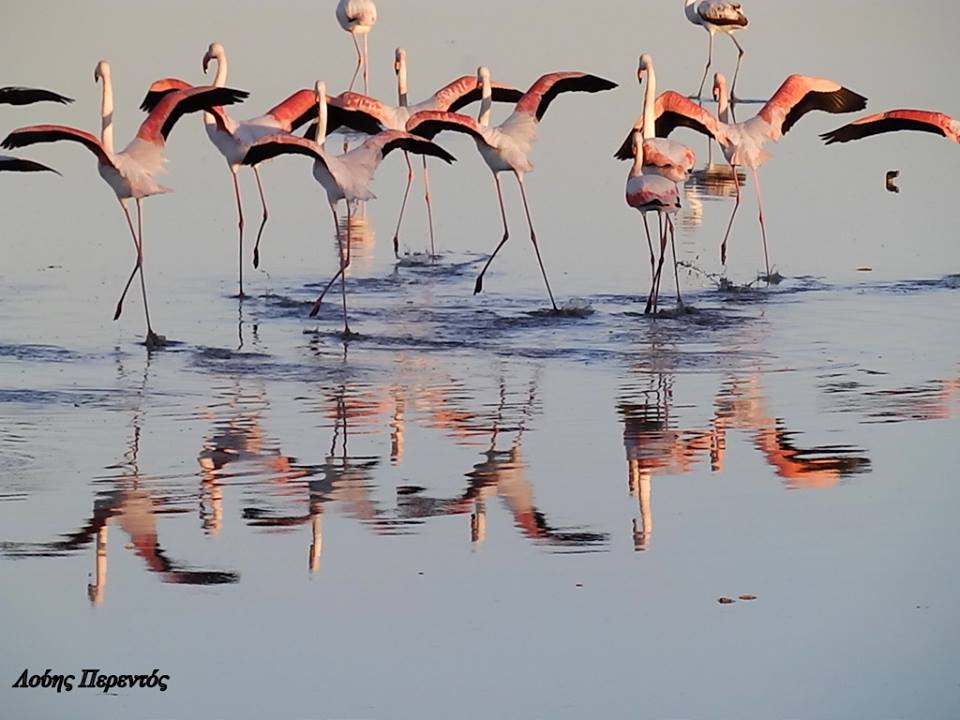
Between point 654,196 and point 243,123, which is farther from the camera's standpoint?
point 243,123

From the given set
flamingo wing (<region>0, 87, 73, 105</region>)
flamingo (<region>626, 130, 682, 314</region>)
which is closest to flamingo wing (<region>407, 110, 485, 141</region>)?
flamingo (<region>626, 130, 682, 314</region>)

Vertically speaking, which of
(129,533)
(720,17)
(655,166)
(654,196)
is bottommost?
(129,533)

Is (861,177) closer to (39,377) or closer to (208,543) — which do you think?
(39,377)

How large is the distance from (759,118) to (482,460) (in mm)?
6285

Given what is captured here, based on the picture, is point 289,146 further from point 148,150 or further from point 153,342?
point 153,342

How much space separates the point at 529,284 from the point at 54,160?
5979mm

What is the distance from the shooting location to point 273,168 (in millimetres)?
17312

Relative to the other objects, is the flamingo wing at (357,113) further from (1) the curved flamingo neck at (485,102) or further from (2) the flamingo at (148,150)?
(2) the flamingo at (148,150)

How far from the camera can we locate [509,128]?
12469 mm

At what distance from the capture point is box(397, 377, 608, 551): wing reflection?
7.16 meters

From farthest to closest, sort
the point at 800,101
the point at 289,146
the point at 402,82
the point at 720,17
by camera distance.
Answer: the point at 720,17
the point at 402,82
the point at 800,101
the point at 289,146

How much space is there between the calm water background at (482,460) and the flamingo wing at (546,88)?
1.15m

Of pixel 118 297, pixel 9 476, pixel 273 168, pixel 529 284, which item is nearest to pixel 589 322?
pixel 529 284

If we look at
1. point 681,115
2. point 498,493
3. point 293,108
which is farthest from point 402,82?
point 498,493
